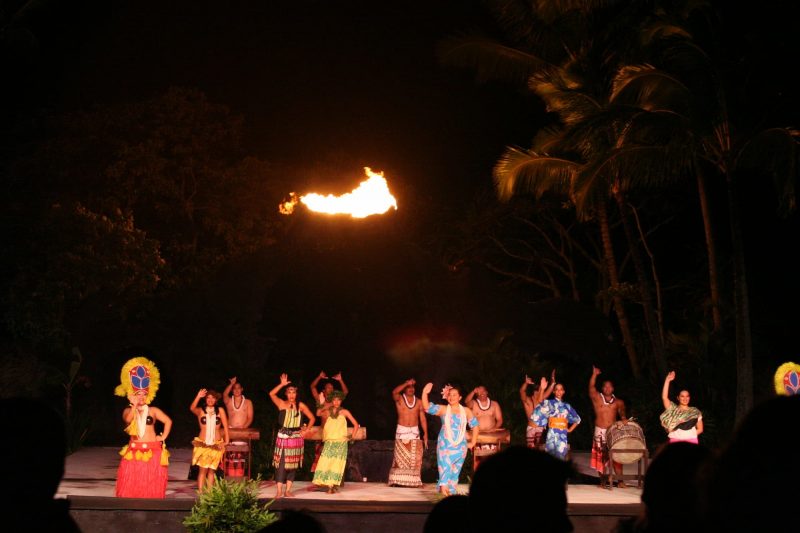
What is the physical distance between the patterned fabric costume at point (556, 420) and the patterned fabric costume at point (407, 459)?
198 centimetres

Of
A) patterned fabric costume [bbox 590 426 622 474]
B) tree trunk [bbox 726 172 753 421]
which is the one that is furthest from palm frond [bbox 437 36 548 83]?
patterned fabric costume [bbox 590 426 622 474]

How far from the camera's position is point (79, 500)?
1020 cm

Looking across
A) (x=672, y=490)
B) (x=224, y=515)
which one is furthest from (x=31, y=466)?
(x=224, y=515)

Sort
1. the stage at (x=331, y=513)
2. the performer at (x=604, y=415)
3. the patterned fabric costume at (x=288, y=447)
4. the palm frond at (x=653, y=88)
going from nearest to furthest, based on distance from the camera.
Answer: the stage at (x=331, y=513) → the patterned fabric costume at (x=288, y=447) → the performer at (x=604, y=415) → the palm frond at (x=653, y=88)

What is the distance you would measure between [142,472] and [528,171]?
34.2ft

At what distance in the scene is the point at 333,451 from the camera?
13688mm

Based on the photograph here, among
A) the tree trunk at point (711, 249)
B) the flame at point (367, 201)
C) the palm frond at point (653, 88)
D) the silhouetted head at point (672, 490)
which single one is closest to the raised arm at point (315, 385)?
the flame at point (367, 201)

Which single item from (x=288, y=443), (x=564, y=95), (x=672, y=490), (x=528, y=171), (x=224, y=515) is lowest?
(x=224, y=515)

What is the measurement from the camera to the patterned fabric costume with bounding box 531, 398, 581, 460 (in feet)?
47.8

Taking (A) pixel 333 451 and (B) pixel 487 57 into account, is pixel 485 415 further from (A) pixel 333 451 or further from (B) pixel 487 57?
(B) pixel 487 57

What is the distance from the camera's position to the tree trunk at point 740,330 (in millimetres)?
16234

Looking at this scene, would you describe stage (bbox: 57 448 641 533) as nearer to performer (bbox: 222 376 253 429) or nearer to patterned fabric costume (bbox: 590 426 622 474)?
performer (bbox: 222 376 253 429)

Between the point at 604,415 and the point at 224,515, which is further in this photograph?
the point at 604,415

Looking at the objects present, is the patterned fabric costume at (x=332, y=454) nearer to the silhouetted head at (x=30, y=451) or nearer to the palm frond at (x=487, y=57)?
the palm frond at (x=487, y=57)
